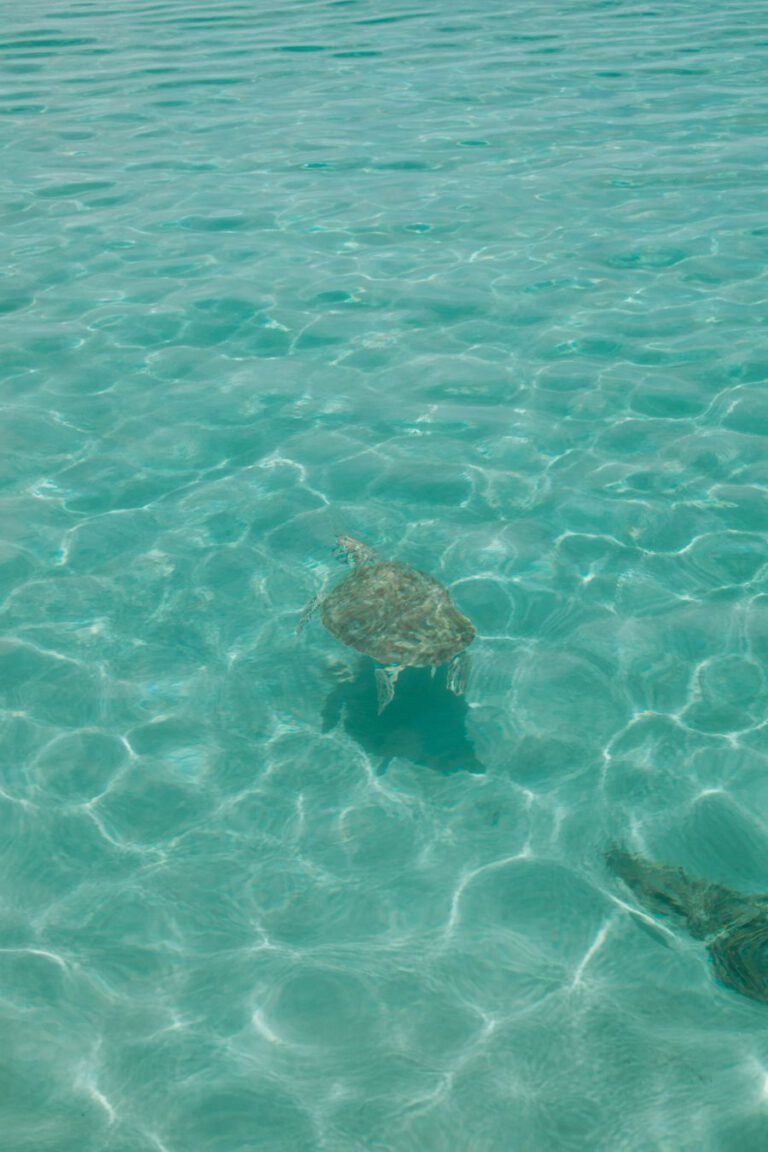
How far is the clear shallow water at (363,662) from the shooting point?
20.9 feet

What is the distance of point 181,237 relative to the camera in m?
17.6

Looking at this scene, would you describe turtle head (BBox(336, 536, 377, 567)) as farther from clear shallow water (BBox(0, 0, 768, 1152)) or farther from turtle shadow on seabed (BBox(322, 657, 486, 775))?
turtle shadow on seabed (BBox(322, 657, 486, 775))

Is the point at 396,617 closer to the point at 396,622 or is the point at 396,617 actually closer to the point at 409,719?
the point at 396,622

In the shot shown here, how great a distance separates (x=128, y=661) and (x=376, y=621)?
2519mm

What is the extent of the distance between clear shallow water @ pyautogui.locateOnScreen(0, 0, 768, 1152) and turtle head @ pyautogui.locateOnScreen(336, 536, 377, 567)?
264 millimetres

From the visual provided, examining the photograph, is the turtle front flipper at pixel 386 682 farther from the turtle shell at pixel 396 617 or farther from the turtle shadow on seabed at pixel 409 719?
the turtle shadow on seabed at pixel 409 719

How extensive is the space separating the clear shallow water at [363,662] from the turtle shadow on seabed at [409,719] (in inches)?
1.3

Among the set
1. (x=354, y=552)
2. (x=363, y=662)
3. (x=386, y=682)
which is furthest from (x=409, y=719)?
(x=354, y=552)

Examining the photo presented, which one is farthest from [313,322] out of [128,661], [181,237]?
[128,661]

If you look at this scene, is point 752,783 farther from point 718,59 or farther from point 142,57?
point 142,57

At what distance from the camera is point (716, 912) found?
23.1 ft

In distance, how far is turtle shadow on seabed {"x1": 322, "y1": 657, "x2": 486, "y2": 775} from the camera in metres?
8.44

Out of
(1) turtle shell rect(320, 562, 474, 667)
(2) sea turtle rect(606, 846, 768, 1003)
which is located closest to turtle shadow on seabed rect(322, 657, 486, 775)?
(1) turtle shell rect(320, 562, 474, 667)

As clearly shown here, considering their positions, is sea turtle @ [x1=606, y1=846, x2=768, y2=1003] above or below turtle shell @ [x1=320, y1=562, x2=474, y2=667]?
below
